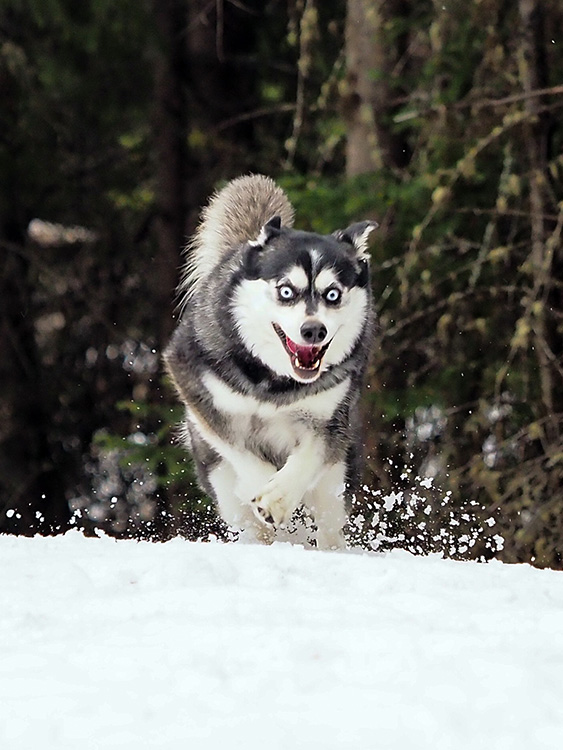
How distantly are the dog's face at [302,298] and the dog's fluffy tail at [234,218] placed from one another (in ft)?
1.82

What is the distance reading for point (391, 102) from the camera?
8.55 m

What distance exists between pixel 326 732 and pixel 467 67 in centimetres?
590

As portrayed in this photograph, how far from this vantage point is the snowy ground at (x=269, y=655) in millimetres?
2350

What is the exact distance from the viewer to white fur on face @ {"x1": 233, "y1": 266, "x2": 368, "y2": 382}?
477 cm

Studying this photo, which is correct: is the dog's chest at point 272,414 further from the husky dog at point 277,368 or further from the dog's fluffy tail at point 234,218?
the dog's fluffy tail at point 234,218

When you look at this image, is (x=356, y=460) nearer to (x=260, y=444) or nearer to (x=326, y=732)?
(x=260, y=444)

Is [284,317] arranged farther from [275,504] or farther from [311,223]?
[311,223]

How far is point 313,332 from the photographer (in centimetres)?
459

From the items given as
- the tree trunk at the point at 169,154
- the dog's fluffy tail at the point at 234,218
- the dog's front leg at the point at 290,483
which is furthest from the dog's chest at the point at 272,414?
the tree trunk at the point at 169,154

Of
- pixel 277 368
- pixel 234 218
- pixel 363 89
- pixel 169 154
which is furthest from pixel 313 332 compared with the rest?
pixel 169 154

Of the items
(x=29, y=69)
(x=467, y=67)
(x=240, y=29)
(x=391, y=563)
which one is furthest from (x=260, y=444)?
(x=240, y=29)

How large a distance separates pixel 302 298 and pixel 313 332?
0.70 ft

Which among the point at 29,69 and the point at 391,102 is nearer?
the point at 391,102

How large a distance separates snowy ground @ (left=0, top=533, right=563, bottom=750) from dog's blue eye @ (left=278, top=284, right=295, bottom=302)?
1.31 metres
